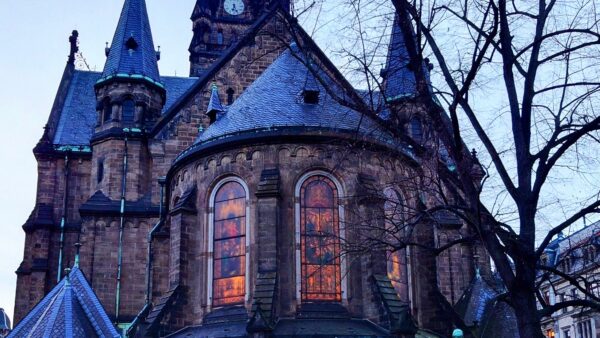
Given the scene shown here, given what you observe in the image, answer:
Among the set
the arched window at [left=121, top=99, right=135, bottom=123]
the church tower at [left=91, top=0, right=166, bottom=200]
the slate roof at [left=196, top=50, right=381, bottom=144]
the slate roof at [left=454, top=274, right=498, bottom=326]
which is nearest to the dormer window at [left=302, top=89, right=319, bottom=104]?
the slate roof at [left=196, top=50, right=381, bottom=144]

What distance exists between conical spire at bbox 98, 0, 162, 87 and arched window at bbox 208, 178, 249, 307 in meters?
11.1

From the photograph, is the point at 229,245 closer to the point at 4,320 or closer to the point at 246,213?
the point at 246,213

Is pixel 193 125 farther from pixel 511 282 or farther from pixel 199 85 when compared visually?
pixel 511 282

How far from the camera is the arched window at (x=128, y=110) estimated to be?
109 feet

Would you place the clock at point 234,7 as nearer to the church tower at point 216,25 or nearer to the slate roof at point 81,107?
the church tower at point 216,25

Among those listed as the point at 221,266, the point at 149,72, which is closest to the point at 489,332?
the point at 221,266

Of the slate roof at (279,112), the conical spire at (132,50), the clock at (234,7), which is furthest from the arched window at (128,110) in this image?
the clock at (234,7)

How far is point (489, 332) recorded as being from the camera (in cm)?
2636

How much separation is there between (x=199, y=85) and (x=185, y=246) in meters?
10.1

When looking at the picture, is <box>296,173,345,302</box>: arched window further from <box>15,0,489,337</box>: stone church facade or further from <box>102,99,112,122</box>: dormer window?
<box>102,99,112,122</box>: dormer window

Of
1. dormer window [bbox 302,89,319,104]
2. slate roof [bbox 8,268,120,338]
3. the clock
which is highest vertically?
the clock

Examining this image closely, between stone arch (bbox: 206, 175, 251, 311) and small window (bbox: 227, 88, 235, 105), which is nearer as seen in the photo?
stone arch (bbox: 206, 175, 251, 311)

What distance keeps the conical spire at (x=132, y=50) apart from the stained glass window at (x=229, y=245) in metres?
11.2

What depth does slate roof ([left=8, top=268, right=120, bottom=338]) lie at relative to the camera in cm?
2105
